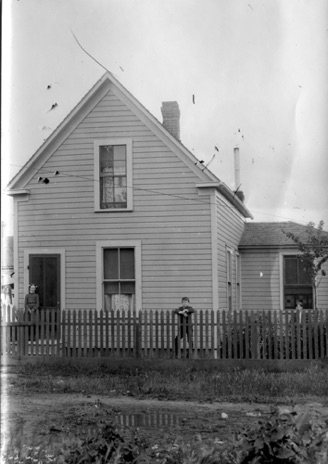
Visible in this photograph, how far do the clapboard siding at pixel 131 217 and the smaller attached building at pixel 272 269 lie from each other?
0.73 metres

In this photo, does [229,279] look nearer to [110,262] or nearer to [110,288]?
[110,288]

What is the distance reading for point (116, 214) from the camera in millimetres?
8883

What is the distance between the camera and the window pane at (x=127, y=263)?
8945 millimetres

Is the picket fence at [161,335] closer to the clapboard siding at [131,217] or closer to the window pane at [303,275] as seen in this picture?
the clapboard siding at [131,217]

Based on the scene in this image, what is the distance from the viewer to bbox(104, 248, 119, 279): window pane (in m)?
8.78

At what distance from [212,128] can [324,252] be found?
20.2 feet

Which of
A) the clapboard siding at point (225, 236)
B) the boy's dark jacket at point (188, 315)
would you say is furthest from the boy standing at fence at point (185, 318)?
the clapboard siding at point (225, 236)

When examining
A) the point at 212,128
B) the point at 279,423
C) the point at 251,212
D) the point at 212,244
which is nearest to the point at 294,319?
the point at 212,244

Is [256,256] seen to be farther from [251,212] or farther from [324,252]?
[324,252]

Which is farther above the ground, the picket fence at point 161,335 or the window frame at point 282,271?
the window frame at point 282,271

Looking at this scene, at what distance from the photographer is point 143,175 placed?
9562 millimetres

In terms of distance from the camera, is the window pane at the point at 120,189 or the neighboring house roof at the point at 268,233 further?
the neighboring house roof at the point at 268,233

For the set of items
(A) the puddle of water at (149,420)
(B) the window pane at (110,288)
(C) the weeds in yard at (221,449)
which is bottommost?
(A) the puddle of water at (149,420)

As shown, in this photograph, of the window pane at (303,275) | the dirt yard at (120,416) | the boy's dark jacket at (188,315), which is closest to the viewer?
the dirt yard at (120,416)
